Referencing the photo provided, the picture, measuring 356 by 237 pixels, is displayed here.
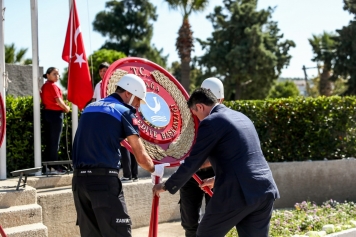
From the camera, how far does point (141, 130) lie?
5.00 m

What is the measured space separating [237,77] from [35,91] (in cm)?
3302

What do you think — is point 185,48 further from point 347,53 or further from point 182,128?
point 182,128

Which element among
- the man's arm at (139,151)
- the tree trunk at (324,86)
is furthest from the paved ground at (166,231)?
the tree trunk at (324,86)

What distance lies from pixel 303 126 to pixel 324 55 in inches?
1112

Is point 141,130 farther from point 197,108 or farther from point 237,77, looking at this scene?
point 237,77

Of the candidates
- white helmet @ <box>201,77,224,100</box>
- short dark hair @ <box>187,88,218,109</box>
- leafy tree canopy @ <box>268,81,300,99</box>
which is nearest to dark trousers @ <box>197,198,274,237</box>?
short dark hair @ <box>187,88,218,109</box>

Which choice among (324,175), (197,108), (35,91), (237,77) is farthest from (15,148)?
(237,77)

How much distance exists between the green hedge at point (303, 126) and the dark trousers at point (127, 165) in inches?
128

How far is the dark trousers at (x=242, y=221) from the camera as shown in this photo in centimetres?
454

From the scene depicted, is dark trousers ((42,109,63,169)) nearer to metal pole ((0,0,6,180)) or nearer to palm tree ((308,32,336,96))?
metal pole ((0,0,6,180))

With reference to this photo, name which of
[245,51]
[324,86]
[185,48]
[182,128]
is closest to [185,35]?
[185,48]

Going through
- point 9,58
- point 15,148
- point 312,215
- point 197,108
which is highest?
point 9,58

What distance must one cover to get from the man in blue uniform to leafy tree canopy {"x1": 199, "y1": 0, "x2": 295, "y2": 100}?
35172mm

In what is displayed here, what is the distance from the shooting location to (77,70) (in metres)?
8.23
